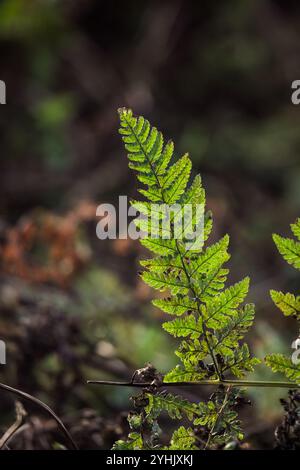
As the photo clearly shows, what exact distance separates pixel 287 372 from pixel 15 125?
3.86m

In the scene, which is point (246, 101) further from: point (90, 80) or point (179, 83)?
point (90, 80)

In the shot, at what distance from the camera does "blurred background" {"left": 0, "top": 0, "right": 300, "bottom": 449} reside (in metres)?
3.12

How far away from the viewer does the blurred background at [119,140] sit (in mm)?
3119

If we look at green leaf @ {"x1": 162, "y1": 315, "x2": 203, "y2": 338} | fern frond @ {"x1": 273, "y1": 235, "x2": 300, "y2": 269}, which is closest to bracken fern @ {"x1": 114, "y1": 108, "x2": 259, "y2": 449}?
green leaf @ {"x1": 162, "y1": 315, "x2": 203, "y2": 338}

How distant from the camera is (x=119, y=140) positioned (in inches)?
191

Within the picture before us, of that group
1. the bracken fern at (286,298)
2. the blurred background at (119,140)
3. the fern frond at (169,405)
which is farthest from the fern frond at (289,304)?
the blurred background at (119,140)

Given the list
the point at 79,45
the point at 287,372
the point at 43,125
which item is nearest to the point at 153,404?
the point at 287,372

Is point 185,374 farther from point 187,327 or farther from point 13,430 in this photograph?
point 13,430

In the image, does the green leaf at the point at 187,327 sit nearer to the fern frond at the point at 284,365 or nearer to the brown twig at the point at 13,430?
the fern frond at the point at 284,365

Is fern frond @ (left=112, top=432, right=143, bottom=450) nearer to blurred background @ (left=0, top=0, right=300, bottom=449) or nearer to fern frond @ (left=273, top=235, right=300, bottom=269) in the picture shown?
fern frond @ (left=273, top=235, right=300, bottom=269)

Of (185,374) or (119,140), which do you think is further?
(119,140)

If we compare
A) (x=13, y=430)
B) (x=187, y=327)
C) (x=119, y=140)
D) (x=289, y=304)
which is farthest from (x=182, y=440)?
(x=119, y=140)

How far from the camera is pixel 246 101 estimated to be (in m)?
5.10
